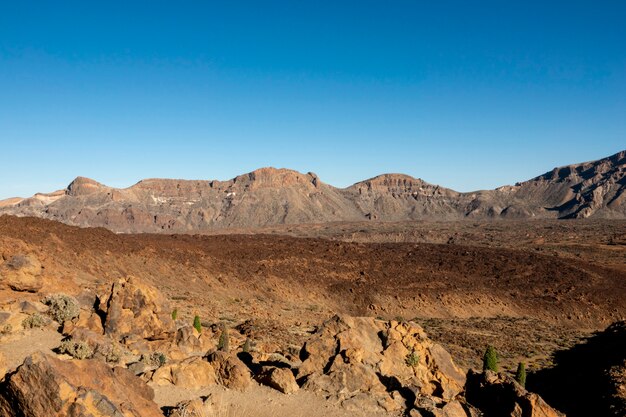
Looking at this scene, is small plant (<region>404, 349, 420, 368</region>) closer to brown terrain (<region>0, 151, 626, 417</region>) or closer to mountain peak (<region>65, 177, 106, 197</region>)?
brown terrain (<region>0, 151, 626, 417</region>)

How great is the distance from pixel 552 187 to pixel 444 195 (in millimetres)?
46848

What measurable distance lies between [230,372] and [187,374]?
1.11 metres

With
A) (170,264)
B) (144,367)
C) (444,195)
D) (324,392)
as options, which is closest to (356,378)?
(324,392)

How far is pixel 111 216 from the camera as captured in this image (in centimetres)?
12862

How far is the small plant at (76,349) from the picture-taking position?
1207 cm

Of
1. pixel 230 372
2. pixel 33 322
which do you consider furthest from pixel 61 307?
pixel 230 372

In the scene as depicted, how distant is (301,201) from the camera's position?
16000cm

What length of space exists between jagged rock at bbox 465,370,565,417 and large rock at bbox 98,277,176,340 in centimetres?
1061

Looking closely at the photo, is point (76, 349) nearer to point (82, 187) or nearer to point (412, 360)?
point (412, 360)

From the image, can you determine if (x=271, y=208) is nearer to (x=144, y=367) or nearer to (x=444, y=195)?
(x=444, y=195)

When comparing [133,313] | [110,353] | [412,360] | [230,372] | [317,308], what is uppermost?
[133,313]

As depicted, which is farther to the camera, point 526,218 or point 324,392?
point 526,218

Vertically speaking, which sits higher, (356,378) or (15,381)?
(15,381)

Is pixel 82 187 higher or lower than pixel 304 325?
higher
